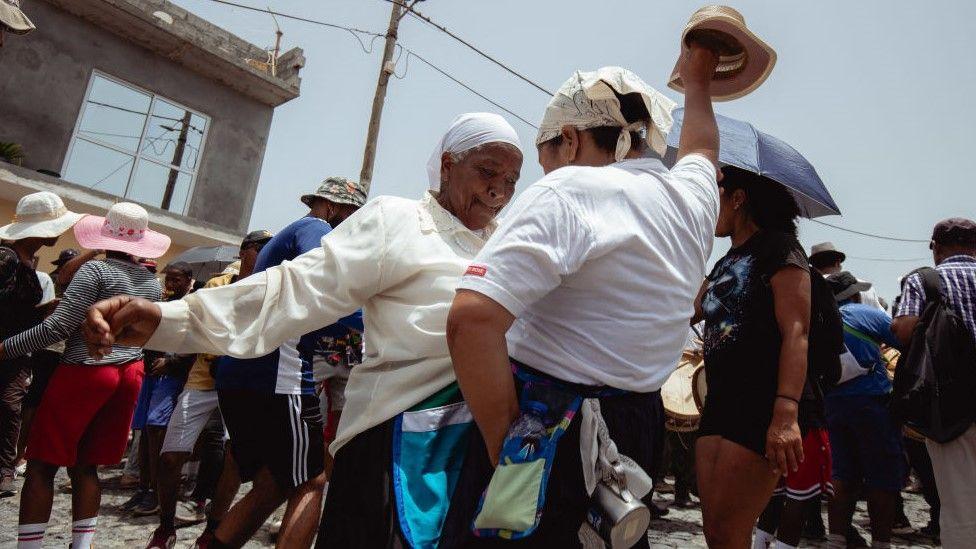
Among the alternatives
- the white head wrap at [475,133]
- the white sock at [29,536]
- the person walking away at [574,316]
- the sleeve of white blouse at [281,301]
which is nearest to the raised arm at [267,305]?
the sleeve of white blouse at [281,301]

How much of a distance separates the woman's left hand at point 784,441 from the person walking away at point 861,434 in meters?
2.51

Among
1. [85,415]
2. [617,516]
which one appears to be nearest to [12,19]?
[85,415]

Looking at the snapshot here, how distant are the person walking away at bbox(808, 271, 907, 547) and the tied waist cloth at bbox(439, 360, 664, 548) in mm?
3810

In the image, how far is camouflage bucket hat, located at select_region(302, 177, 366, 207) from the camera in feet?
13.7

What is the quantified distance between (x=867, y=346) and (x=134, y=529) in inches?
213

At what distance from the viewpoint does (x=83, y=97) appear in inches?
536

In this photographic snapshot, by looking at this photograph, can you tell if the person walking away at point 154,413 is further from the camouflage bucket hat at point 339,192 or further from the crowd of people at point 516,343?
the camouflage bucket hat at point 339,192

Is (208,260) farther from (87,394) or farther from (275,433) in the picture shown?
(275,433)

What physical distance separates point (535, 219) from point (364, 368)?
863 mm

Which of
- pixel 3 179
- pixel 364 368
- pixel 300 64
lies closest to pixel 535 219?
pixel 364 368

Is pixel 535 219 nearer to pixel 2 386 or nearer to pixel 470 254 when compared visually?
pixel 470 254

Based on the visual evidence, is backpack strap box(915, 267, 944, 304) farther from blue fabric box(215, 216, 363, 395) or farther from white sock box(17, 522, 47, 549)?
white sock box(17, 522, 47, 549)

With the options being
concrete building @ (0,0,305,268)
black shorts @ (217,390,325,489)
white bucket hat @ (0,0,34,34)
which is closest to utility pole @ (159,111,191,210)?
concrete building @ (0,0,305,268)

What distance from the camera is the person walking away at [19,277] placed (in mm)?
4141
